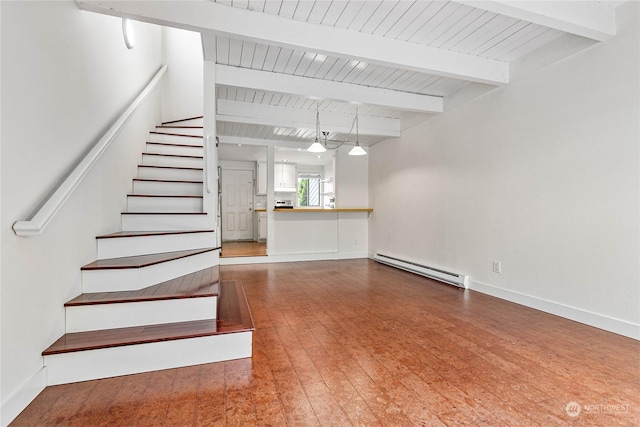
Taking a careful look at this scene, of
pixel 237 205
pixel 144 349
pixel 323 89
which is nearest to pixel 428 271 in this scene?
pixel 323 89

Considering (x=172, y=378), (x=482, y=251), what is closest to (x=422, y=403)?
(x=172, y=378)

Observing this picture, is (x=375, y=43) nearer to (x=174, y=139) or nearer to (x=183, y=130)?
(x=174, y=139)

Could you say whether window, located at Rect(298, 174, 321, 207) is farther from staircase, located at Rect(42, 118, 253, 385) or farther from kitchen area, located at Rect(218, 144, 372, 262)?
staircase, located at Rect(42, 118, 253, 385)

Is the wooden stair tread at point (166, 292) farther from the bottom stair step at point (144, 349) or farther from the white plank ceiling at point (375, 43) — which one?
the white plank ceiling at point (375, 43)

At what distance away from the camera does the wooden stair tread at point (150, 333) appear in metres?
1.70

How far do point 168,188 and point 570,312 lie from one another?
13.7 ft

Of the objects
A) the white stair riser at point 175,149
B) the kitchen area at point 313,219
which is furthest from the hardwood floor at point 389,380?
the kitchen area at point 313,219

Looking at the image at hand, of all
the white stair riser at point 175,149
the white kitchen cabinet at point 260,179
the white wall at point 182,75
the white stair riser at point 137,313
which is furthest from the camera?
the white kitchen cabinet at point 260,179

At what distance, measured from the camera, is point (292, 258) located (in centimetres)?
592

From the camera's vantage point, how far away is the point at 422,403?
5.05 feet

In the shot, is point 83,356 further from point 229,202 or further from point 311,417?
point 229,202

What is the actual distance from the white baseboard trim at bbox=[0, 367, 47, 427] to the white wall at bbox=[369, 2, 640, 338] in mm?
3824

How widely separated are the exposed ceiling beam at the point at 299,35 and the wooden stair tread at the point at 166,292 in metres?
1.91

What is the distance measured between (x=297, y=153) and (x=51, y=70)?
591 cm
